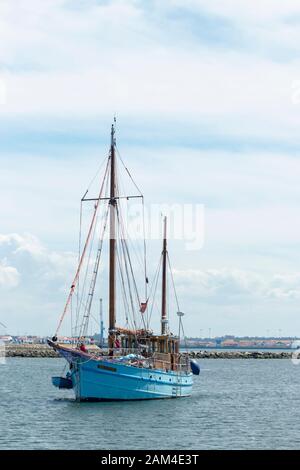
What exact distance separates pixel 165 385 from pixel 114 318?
681 centimetres

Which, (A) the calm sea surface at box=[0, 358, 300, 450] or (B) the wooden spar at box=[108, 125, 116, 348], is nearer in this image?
(A) the calm sea surface at box=[0, 358, 300, 450]

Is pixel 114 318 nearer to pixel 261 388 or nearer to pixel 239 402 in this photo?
pixel 239 402

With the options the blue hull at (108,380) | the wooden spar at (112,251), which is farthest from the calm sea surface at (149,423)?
the wooden spar at (112,251)

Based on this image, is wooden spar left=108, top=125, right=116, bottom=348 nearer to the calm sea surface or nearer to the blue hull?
the blue hull

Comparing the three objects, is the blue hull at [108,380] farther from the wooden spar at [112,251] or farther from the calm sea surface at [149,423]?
the wooden spar at [112,251]

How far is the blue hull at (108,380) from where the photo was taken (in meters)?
62.5

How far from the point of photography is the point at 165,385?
228 feet

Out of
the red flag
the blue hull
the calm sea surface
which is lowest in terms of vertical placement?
the calm sea surface

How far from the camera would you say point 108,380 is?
63.2 meters

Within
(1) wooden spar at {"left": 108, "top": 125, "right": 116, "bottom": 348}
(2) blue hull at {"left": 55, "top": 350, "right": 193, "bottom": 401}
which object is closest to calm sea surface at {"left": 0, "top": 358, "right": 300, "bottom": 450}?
(2) blue hull at {"left": 55, "top": 350, "right": 193, "bottom": 401}

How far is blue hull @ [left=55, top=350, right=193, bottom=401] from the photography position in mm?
62469

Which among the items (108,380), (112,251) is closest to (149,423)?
(108,380)
